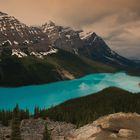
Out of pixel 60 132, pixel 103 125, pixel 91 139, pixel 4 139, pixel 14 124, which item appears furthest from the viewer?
pixel 60 132

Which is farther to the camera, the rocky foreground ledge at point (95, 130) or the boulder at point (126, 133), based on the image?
the rocky foreground ledge at point (95, 130)

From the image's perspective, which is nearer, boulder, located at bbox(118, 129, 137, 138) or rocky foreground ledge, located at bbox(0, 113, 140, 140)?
boulder, located at bbox(118, 129, 137, 138)

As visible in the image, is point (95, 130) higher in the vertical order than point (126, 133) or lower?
higher

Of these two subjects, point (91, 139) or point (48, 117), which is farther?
point (48, 117)

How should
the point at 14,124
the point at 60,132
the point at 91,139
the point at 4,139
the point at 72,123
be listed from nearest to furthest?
the point at 14,124
the point at 91,139
the point at 4,139
the point at 60,132
the point at 72,123

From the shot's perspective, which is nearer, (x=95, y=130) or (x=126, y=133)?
(x=126, y=133)

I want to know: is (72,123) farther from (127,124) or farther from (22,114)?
Result: (127,124)

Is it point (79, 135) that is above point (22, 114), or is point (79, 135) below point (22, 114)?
below

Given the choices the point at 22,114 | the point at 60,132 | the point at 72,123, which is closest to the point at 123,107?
the point at 72,123
